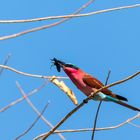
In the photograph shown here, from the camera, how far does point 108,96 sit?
5008 mm

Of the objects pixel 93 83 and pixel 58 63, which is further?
pixel 93 83

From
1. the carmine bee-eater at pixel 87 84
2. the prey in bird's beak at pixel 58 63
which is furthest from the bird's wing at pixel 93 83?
the prey in bird's beak at pixel 58 63

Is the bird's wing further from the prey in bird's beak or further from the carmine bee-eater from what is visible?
the prey in bird's beak

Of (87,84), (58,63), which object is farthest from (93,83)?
(58,63)

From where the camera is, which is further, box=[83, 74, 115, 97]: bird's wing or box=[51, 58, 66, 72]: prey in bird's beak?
box=[83, 74, 115, 97]: bird's wing

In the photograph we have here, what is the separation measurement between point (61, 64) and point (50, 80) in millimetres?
999

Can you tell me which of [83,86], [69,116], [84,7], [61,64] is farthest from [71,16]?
[83,86]

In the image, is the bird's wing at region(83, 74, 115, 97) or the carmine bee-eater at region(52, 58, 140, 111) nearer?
the carmine bee-eater at region(52, 58, 140, 111)

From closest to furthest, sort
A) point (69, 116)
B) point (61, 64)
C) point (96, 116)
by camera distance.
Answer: point (96, 116)
point (69, 116)
point (61, 64)

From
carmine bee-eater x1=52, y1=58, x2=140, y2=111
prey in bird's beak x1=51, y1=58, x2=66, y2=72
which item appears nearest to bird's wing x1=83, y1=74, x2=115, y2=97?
carmine bee-eater x1=52, y1=58, x2=140, y2=111

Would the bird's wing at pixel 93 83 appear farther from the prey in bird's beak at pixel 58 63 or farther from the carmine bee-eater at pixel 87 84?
the prey in bird's beak at pixel 58 63

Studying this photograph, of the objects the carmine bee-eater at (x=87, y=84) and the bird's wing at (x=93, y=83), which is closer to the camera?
the carmine bee-eater at (x=87, y=84)

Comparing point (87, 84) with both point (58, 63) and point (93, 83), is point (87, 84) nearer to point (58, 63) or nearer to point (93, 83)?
point (93, 83)

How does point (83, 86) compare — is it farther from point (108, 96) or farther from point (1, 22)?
point (1, 22)
